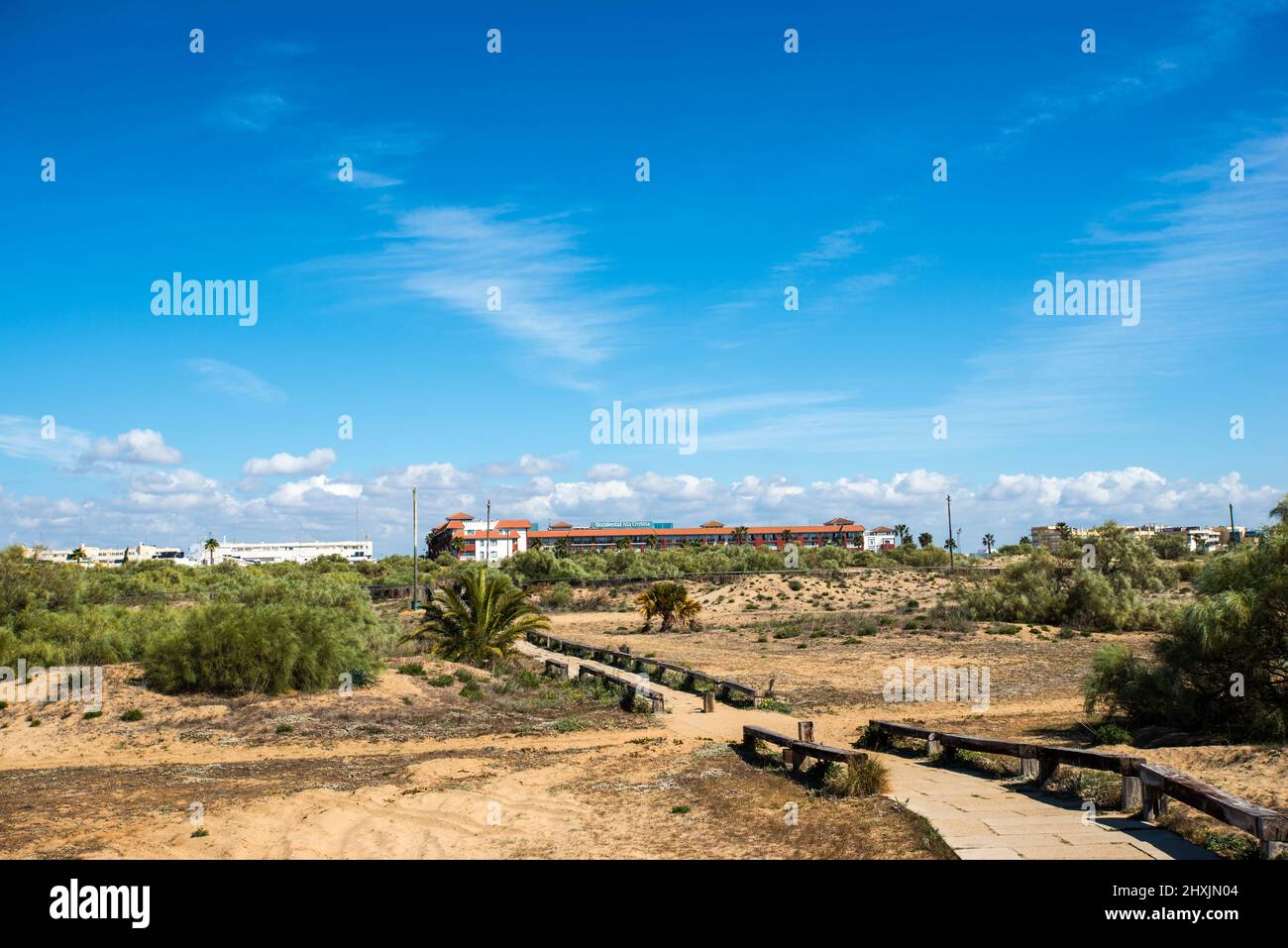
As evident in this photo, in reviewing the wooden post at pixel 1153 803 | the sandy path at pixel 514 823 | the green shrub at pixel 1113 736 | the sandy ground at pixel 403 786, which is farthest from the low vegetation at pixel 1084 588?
the wooden post at pixel 1153 803

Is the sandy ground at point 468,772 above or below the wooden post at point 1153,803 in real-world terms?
below

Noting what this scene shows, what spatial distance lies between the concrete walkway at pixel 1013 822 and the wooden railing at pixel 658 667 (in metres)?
7.94

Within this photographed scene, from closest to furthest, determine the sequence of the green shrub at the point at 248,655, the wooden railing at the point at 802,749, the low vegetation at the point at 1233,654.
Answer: the wooden railing at the point at 802,749 < the low vegetation at the point at 1233,654 < the green shrub at the point at 248,655

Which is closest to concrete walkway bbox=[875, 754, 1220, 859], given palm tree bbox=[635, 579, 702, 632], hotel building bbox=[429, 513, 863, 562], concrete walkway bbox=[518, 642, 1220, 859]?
concrete walkway bbox=[518, 642, 1220, 859]

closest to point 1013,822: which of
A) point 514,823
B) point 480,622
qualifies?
point 514,823

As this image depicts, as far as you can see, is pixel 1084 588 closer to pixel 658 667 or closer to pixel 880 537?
pixel 658 667

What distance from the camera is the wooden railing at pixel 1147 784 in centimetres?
738
